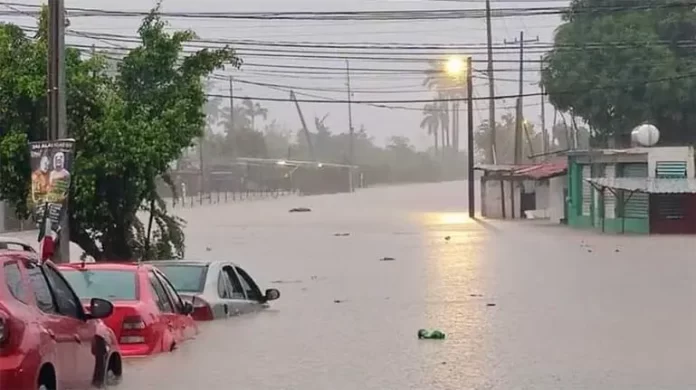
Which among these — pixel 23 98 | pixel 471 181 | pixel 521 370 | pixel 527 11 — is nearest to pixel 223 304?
pixel 521 370

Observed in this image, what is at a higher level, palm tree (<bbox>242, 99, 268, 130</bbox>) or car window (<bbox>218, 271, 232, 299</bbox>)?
palm tree (<bbox>242, 99, 268, 130</bbox>)

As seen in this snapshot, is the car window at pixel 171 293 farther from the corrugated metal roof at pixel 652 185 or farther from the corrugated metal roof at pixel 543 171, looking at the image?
the corrugated metal roof at pixel 543 171

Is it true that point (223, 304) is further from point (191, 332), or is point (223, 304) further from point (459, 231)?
point (459, 231)

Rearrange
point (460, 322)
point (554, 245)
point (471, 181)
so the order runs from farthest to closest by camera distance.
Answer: point (471, 181) < point (554, 245) < point (460, 322)

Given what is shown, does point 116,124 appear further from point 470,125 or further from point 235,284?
Answer: point 470,125

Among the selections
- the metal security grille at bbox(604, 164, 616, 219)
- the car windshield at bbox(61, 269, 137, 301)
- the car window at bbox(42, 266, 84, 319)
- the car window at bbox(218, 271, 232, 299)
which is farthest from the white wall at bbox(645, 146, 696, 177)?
the car window at bbox(42, 266, 84, 319)

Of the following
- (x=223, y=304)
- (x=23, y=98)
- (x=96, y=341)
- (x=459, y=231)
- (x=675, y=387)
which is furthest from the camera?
(x=459, y=231)

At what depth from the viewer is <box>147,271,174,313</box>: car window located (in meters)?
14.1

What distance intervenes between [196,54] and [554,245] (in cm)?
2064

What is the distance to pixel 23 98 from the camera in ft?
76.1

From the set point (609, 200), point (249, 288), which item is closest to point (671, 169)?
point (609, 200)

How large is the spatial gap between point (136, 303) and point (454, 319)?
329 inches

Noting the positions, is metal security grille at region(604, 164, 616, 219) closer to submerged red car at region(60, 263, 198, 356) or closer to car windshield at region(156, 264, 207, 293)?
car windshield at region(156, 264, 207, 293)

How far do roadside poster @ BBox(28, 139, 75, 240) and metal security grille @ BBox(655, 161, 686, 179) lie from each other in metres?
35.5
